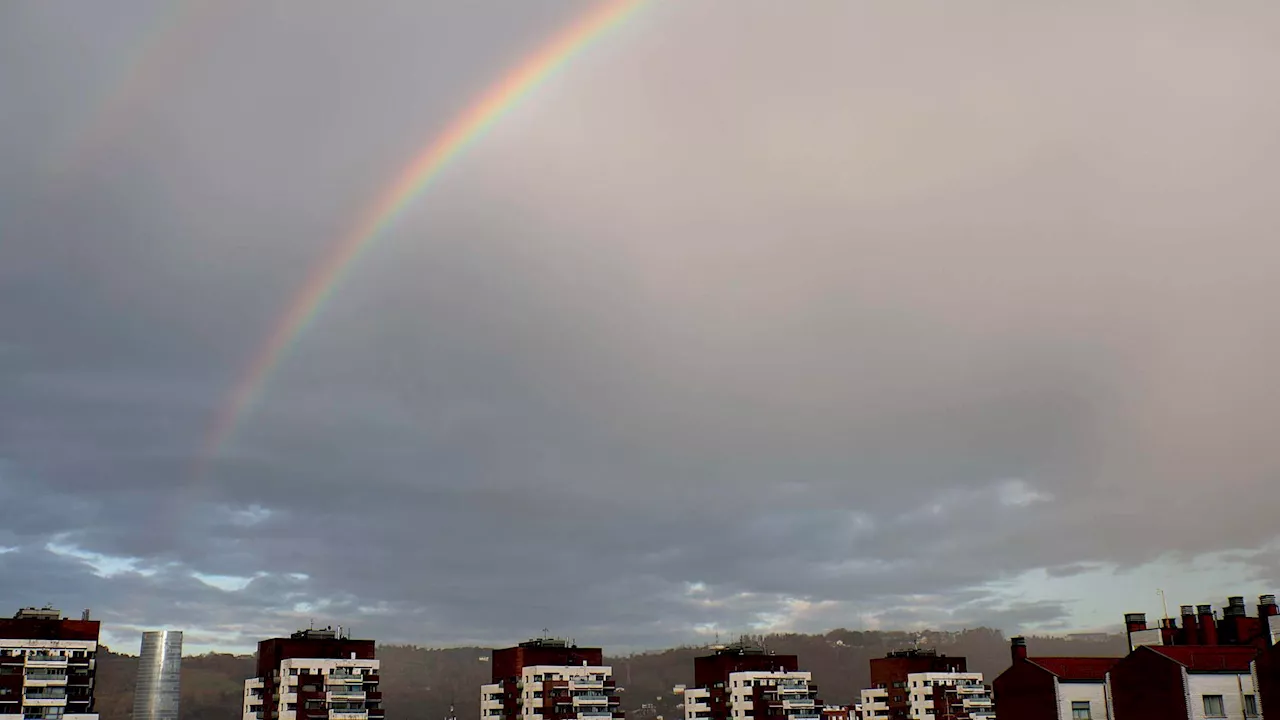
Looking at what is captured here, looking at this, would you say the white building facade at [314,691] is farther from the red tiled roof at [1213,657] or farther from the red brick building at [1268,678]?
the red brick building at [1268,678]

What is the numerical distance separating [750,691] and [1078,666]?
3749 inches

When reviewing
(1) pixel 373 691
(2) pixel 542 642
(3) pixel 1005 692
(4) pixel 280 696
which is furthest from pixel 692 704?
(3) pixel 1005 692

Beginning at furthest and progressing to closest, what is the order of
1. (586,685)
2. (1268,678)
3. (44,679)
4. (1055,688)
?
(586,685), (44,679), (1055,688), (1268,678)

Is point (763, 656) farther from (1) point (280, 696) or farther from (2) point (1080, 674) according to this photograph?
(2) point (1080, 674)

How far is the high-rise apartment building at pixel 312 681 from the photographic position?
166250 millimetres

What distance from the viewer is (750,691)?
192 metres

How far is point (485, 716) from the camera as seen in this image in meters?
184

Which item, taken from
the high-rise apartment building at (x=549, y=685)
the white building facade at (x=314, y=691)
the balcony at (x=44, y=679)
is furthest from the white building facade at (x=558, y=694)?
the balcony at (x=44, y=679)

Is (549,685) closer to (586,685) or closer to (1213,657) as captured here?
(586,685)

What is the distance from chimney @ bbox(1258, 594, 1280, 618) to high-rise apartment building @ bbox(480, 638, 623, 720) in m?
110

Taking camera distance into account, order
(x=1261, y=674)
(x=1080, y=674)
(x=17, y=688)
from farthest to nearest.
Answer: (x=17, y=688), (x=1080, y=674), (x=1261, y=674)

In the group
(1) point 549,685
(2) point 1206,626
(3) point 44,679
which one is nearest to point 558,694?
(1) point 549,685

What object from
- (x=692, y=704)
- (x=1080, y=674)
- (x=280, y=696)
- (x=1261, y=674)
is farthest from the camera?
(x=692, y=704)

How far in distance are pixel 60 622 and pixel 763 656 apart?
11874 centimetres
